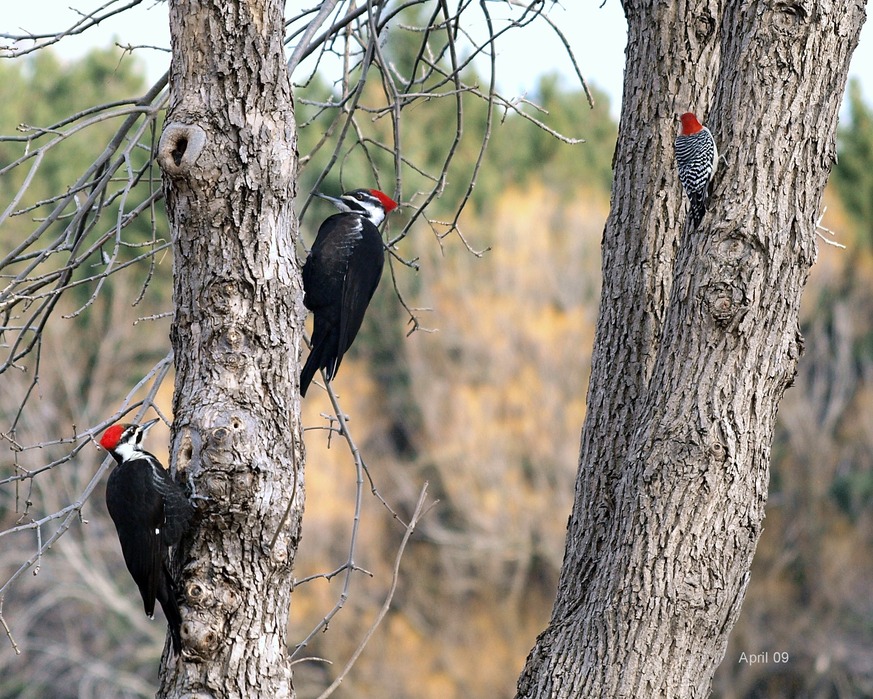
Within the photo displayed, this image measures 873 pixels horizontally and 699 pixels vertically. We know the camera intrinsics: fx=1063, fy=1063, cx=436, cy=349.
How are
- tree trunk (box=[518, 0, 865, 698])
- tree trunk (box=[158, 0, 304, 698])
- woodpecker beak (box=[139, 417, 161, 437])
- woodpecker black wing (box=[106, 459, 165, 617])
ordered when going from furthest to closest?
woodpecker beak (box=[139, 417, 161, 437]) < woodpecker black wing (box=[106, 459, 165, 617]) < tree trunk (box=[518, 0, 865, 698]) < tree trunk (box=[158, 0, 304, 698])

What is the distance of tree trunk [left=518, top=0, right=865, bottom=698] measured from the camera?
254cm

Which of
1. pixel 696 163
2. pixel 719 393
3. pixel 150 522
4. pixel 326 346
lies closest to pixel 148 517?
pixel 150 522

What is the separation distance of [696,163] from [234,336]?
1.26 metres

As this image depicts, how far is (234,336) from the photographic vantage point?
250 centimetres

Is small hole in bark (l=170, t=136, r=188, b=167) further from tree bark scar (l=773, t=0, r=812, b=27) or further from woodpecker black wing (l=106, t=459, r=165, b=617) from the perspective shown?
tree bark scar (l=773, t=0, r=812, b=27)

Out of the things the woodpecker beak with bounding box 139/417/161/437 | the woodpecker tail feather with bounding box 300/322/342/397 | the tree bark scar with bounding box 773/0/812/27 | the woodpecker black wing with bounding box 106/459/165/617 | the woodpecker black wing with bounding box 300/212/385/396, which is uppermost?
the tree bark scar with bounding box 773/0/812/27

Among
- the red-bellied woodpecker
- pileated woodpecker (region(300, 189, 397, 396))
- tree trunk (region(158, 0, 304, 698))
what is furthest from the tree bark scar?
pileated woodpecker (region(300, 189, 397, 396))

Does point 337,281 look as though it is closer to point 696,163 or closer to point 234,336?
point 234,336

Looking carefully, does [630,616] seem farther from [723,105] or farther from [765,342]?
[723,105]

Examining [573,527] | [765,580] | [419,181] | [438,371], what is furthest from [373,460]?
[573,527]

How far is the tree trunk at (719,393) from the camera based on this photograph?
2.54 m

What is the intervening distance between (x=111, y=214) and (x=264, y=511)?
15.9 meters

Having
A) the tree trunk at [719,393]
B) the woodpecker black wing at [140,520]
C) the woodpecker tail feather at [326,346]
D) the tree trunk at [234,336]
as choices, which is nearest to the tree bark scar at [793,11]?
the tree trunk at [719,393]

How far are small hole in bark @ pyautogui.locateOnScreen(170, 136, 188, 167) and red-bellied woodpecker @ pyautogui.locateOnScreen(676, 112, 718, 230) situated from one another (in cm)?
126
